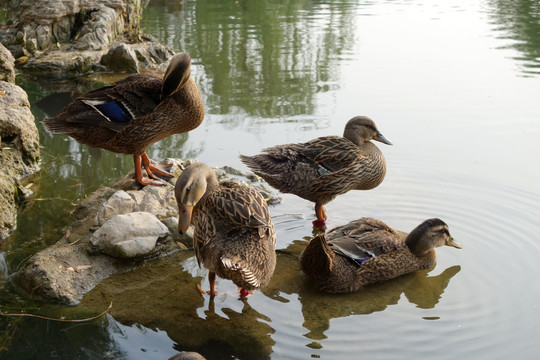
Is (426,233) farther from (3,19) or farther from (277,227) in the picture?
(3,19)

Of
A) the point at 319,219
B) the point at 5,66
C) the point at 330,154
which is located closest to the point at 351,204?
the point at 319,219

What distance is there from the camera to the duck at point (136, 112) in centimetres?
576

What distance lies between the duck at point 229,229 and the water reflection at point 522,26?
25.5ft

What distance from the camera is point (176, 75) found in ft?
18.7

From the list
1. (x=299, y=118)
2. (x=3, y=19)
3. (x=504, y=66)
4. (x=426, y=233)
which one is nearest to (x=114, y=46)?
(x=3, y=19)

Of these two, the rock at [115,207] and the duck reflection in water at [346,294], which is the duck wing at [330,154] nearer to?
the duck reflection in water at [346,294]

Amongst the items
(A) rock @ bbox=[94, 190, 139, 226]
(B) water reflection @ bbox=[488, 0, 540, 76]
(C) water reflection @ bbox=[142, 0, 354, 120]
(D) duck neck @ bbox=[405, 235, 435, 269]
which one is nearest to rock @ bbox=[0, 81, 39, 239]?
(A) rock @ bbox=[94, 190, 139, 226]

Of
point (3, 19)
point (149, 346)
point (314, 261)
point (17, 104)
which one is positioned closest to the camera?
point (149, 346)

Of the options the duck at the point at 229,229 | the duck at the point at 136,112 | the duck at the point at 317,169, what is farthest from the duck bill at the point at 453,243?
the duck at the point at 136,112

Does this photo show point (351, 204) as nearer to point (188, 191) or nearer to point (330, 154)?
point (330, 154)

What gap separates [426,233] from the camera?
5250 millimetres

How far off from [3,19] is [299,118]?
8.08m

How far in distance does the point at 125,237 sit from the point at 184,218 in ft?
2.89

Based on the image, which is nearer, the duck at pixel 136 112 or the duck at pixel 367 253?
the duck at pixel 367 253
